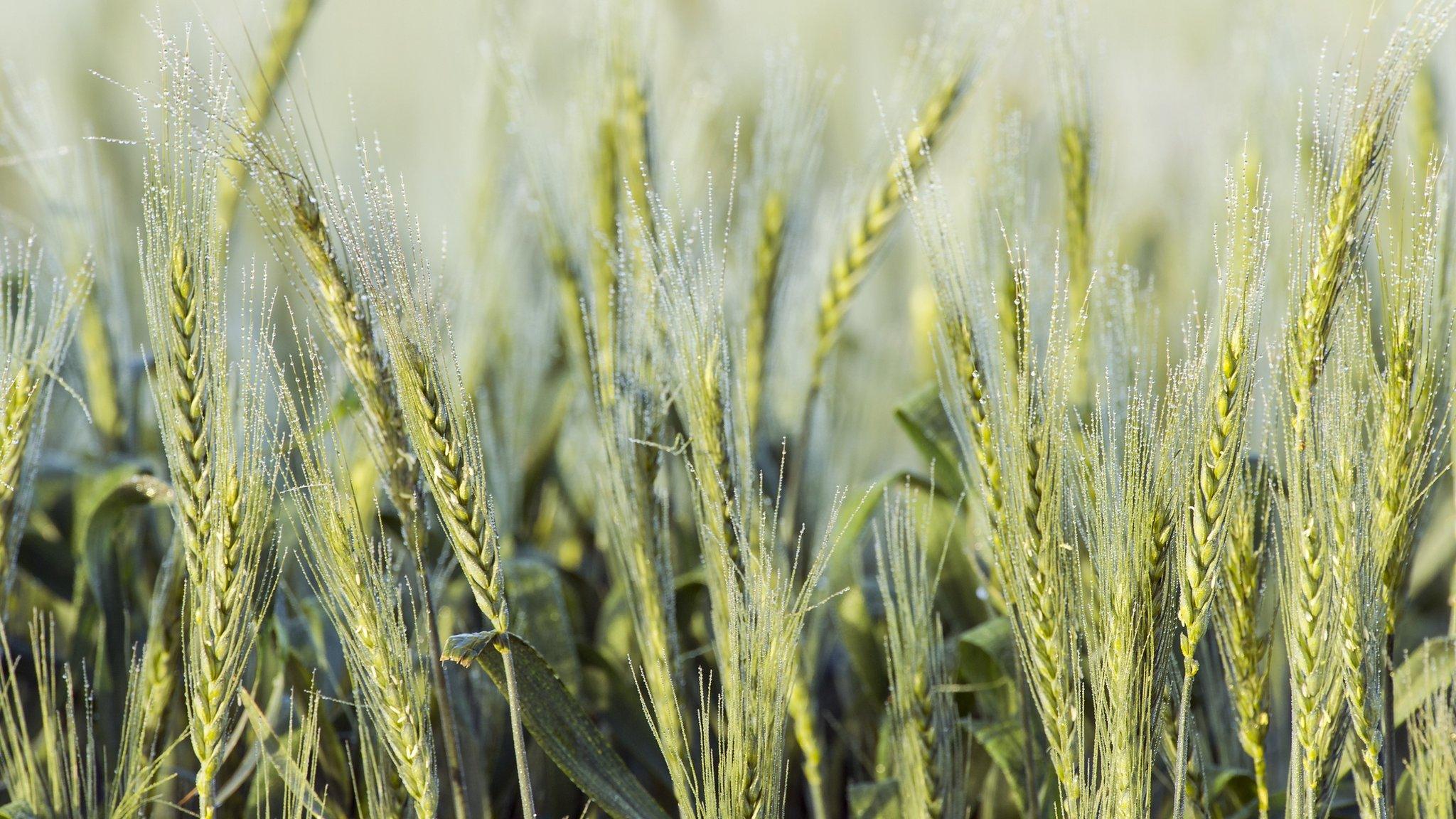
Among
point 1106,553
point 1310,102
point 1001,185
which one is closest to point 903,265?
point 1310,102

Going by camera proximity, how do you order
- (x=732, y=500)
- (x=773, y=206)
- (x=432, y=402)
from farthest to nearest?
(x=773, y=206) → (x=732, y=500) → (x=432, y=402)

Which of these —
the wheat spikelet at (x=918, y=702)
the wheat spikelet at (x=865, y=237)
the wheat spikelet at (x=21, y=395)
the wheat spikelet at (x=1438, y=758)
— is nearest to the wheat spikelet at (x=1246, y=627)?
the wheat spikelet at (x=1438, y=758)

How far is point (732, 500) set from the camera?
100 centimetres

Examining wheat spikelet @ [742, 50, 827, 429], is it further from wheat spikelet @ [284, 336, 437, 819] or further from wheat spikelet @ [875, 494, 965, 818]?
wheat spikelet @ [284, 336, 437, 819]

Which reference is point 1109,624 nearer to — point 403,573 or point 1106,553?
point 1106,553

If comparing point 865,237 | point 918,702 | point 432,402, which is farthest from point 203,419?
point 865,237

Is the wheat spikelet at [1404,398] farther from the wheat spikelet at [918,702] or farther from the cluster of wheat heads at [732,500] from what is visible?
the wheat spikelet at [918,702]

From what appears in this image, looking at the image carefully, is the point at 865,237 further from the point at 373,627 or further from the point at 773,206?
the point at 373,627

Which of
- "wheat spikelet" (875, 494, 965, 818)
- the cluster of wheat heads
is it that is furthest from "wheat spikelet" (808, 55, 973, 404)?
"wheat spikelet" (875, 494, 965, 818)

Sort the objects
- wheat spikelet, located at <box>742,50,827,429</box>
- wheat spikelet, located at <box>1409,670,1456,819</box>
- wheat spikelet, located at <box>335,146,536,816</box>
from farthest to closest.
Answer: wheat spikelet, located at <box>742,50,827,429</box> < wheat spikelet, located at <box>1409,670,1456,819</box> < wheat spikelet, located at <box>335,146,536,816</box>

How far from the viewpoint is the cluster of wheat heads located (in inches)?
34.2

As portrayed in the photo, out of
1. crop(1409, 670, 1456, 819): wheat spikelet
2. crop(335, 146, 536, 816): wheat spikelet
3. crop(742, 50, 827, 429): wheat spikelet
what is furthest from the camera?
crop(742, 50, 827, 429): wheat spikelet

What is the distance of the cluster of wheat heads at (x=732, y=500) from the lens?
87 centimetres

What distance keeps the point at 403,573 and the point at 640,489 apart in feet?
1.06
